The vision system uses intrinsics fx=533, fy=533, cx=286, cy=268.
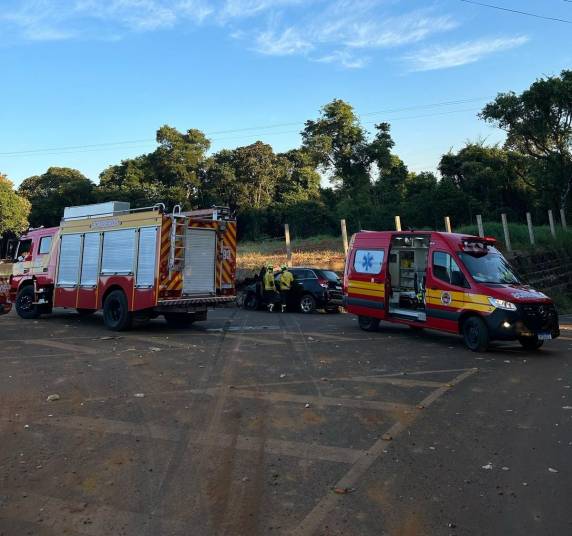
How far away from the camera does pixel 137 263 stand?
12.7 metres

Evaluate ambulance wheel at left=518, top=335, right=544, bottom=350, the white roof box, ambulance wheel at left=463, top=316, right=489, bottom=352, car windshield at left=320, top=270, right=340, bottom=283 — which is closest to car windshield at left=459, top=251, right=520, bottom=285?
ambulance wheel at left=463, top=316, right=489, bottom=352

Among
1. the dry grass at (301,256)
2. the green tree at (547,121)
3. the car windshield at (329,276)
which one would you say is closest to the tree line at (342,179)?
the green tree at (547,121)

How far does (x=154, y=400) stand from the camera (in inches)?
264

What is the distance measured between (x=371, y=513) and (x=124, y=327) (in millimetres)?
10235

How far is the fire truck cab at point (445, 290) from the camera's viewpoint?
10.1m

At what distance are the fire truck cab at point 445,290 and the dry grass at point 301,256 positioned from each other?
29.6 ft

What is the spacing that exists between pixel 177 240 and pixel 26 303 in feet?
20.6

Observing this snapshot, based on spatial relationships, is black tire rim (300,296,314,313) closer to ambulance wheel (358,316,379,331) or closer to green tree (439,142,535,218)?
ambulance wheel (358,316,379,331)

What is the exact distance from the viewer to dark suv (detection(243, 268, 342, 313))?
60.0ft

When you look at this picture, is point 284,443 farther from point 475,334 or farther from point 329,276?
point 329,276

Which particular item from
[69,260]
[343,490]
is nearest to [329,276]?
[69,260]

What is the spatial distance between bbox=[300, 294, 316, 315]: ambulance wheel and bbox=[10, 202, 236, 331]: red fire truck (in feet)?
16.4

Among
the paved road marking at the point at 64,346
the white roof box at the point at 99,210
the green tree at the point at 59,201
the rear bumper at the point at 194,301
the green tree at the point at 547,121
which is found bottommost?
the paved road marking at the point at 64,346

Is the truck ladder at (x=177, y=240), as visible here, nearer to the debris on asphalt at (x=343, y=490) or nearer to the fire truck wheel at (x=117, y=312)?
the fire truck wheel at (x=117, y=312)
